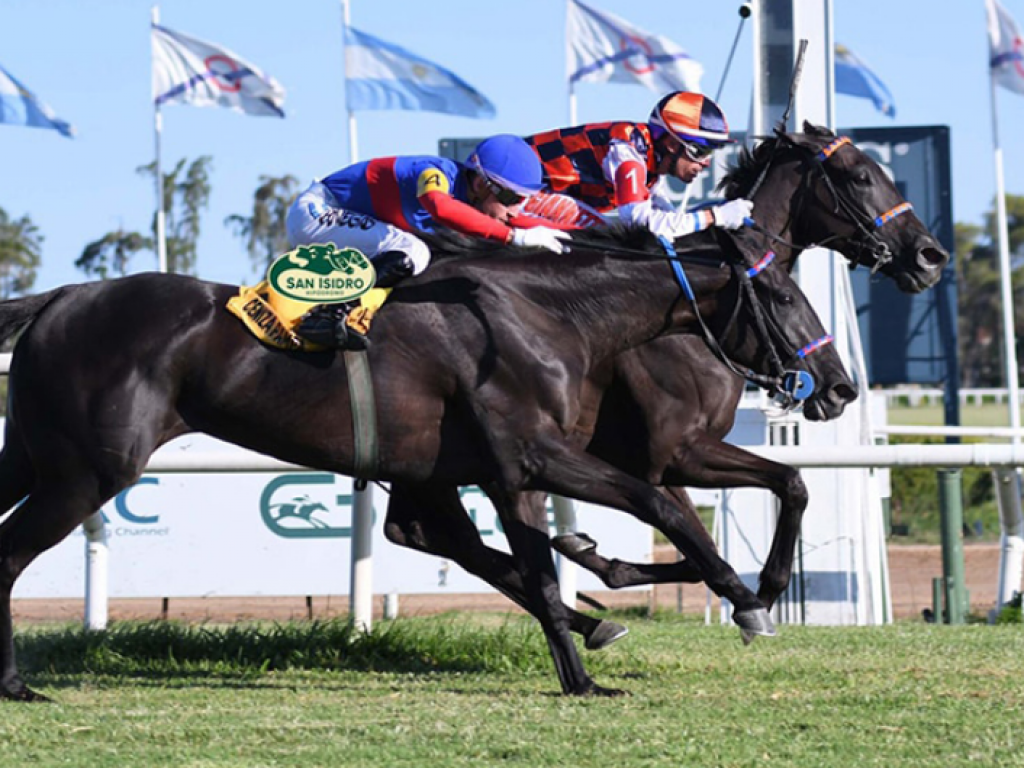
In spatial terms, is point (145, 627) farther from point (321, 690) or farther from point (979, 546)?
point (979, 546)

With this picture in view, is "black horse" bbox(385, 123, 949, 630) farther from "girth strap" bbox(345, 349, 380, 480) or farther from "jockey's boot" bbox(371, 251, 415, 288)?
"jockey's boot" bbox(371, 251, 415, 288)

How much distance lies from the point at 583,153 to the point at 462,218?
0.91 meters

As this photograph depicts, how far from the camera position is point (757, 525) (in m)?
9.73

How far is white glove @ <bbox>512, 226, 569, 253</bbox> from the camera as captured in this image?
568cm

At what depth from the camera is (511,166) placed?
227 inches

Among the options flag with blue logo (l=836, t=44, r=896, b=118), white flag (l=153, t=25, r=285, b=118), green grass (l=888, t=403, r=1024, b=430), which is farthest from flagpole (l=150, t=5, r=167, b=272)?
green grass (l=888, t=403, r=1024, b=430)

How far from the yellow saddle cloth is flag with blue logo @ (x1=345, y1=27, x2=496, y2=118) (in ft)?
45.2

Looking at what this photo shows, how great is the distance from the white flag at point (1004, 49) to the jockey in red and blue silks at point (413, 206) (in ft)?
49.6

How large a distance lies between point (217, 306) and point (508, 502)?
1180 mm

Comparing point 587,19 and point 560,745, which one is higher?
point 587,19

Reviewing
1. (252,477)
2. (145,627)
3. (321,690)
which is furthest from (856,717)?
(252,477)

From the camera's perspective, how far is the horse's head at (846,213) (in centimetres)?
677

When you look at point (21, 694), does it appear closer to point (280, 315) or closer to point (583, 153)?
point (280, 315)

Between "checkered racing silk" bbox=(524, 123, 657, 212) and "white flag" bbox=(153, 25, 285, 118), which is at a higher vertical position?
"white flag" bbox=(153, 25, 285, 118)
